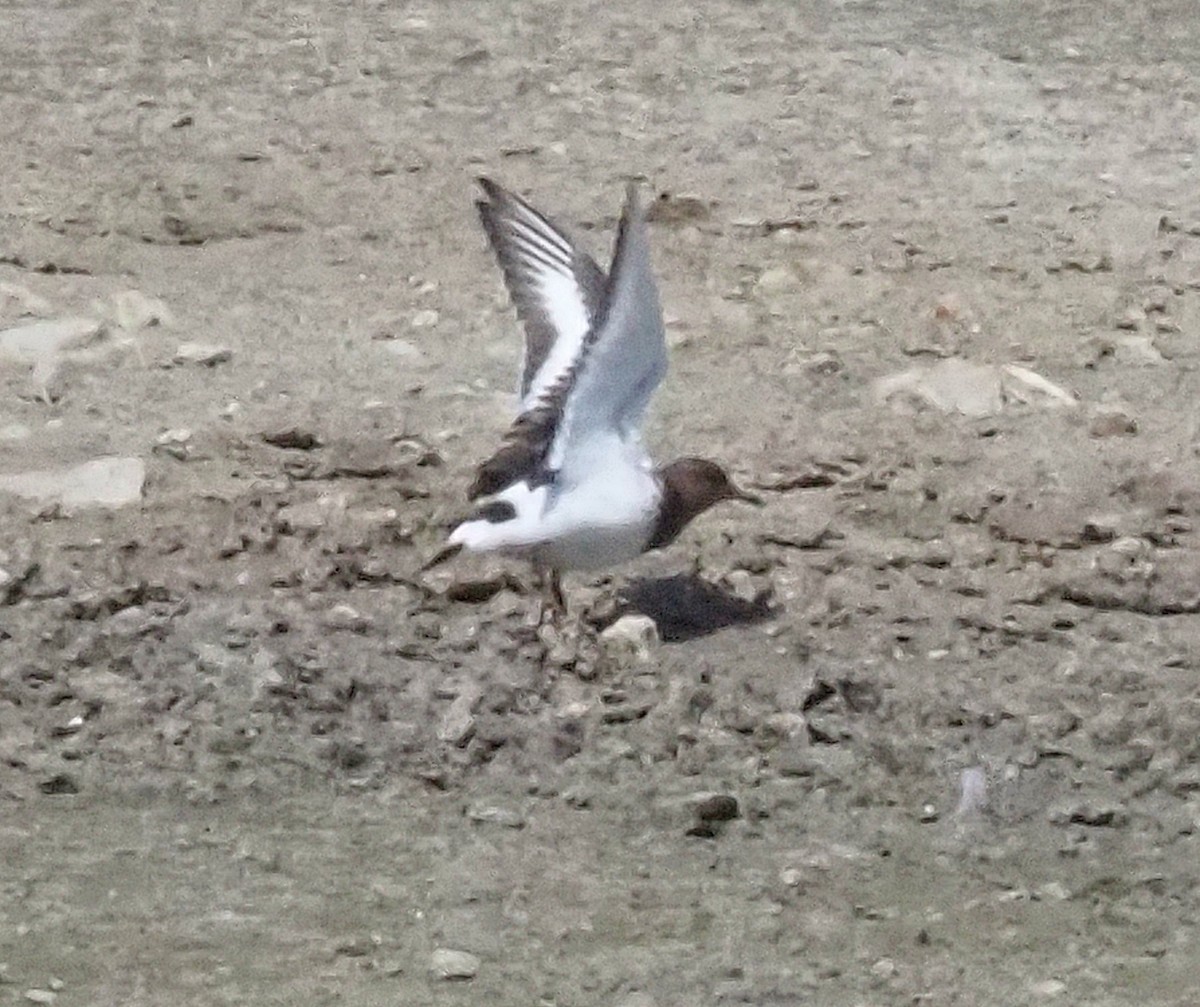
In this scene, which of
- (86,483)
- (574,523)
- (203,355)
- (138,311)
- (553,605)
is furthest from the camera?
(138,311)

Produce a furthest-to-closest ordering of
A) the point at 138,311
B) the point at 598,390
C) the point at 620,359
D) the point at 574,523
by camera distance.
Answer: the point at 138,311 < the point at 574,523 < the point at 598,390 < the point at 620,359

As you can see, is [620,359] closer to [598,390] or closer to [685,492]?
[598,390]

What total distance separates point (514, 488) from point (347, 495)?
82cm

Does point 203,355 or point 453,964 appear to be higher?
point 203,355

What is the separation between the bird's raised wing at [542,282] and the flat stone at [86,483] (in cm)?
98

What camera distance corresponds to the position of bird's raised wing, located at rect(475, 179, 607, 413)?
Answer: 521 cm

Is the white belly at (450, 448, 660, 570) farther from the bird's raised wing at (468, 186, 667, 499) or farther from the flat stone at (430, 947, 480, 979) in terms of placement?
the flat stone at (430, 947, 480, 979)

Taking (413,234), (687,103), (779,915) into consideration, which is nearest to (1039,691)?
(779,915)

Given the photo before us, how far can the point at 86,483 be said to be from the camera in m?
5.57

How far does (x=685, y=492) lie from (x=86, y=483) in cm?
145

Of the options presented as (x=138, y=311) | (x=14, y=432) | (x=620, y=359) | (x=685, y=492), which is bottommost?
(x=14, y=432)

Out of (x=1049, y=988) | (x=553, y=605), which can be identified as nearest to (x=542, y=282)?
(x=553, y=605)

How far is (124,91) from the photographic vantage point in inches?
301

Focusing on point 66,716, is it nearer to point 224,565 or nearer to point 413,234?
point 224,565
